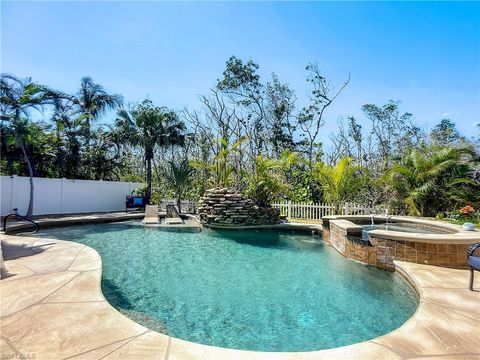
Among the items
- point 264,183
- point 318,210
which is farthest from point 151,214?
point 318,210

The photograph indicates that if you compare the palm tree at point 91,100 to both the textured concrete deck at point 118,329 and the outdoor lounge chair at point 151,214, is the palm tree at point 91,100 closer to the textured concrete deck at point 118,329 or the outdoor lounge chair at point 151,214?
the outdoor lounge chair at point 151,214

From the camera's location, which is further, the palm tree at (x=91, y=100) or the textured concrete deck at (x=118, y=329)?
the palm tree at (x=91, y=100)

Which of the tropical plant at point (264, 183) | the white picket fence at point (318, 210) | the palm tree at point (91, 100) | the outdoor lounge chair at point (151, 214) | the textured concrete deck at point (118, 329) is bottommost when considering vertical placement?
the textured concrete deck at point (118, 329)

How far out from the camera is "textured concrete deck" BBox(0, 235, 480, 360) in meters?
2.02

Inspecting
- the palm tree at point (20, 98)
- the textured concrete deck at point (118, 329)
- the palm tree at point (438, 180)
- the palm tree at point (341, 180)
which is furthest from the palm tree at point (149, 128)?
the textured concrete deck at point (118, 329)

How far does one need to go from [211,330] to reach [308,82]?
56.8 feet

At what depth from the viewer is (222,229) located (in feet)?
33.0

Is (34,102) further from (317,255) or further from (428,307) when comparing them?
(428,307)

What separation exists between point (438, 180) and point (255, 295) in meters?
9.09

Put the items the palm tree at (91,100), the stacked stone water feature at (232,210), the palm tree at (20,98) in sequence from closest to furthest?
the stacked stone water feature at (232,210), the palm tree at (20,98), the palm tree at (91,100)

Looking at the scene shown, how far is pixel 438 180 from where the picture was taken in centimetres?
980

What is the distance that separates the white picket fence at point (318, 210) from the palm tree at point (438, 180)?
120 centimetres

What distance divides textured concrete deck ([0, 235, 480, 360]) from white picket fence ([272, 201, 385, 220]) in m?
7.05

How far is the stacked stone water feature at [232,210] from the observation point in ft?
33.0
